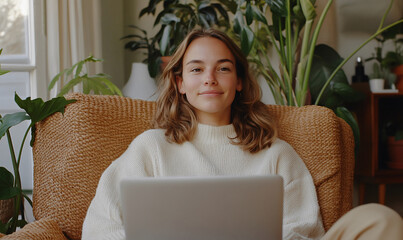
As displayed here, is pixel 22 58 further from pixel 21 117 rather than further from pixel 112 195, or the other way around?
pixel 112 195

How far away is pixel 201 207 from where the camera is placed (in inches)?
30.1

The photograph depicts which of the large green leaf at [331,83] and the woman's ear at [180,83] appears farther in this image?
the large green leaf at [331,83]

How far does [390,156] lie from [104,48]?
2108mm

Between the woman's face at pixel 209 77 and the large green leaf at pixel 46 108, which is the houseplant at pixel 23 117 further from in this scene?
the woman's face at pixel 209 77

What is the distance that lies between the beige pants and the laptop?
171mm

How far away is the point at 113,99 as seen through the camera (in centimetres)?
139

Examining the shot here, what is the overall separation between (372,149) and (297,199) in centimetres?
158

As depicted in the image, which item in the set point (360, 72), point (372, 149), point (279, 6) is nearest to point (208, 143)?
point (279, 6)

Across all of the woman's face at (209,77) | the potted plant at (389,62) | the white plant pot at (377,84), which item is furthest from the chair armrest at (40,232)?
the potted plant at (389,62)

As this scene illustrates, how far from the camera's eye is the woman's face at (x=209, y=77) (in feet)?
4.31

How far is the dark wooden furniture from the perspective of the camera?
261 centimetres

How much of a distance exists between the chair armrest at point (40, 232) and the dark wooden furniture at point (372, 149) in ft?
6.88

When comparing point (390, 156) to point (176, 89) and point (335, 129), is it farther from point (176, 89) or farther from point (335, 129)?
point (176, 89)

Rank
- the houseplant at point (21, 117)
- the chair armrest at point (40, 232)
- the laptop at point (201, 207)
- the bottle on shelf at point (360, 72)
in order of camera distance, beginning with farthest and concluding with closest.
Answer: the bottle on shelf at point (360, 72) < the houseplant at point (21, 117) < the chair armrest at point (40, 232) < the laptop at point (201, 207)
